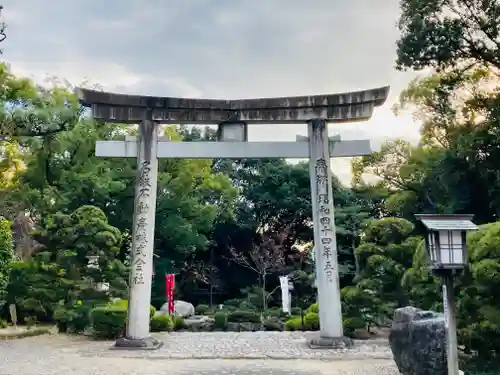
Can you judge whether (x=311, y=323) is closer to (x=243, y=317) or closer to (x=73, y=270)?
(x=243, y=317)

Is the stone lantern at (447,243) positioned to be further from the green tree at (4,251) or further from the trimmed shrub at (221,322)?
the trimmed shrub at (221,322)

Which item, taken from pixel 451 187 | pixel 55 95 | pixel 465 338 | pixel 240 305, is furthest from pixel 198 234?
pixel 465 338

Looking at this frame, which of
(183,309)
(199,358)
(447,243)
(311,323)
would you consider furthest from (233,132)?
(183,309)

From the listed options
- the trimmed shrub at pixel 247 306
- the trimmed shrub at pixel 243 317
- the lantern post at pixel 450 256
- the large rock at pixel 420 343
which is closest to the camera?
the lantern post at pixel 450 256

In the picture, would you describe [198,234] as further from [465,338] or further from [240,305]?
[465,338]

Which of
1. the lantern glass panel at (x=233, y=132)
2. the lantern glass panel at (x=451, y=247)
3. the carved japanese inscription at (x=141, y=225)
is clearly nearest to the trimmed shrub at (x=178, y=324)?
the carved japanese inscription at (x=141, y=225)

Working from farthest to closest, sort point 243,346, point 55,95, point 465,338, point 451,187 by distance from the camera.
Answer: point 55,95
point 451,187
point 243,346
point 465,338

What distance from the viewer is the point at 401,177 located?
2100 centimetres

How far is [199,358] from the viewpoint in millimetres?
9820

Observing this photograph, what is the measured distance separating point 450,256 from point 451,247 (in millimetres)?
92

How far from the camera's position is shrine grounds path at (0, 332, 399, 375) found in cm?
836

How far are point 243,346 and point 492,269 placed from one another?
6532 millimetres

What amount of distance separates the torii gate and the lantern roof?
585cm

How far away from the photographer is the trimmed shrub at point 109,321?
12.9 metres
